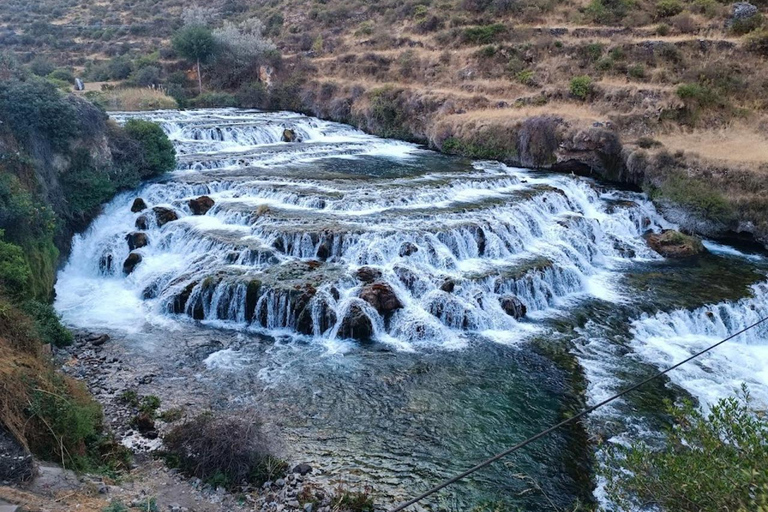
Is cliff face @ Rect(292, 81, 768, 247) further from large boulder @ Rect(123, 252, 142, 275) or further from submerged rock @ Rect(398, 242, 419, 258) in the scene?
large boulder @ Rect(123, 252, 142, 275)

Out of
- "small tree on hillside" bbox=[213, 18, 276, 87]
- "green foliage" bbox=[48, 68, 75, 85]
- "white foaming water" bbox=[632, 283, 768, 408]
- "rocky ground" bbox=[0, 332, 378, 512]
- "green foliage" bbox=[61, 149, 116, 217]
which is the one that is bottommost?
"white foaming water" bbox=[632, 283, 768, 408]

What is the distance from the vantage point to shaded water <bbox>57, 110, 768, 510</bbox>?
10180 mm

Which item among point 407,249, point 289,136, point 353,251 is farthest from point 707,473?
point 289,136

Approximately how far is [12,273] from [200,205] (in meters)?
7.96

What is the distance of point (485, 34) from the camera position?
35031 mm

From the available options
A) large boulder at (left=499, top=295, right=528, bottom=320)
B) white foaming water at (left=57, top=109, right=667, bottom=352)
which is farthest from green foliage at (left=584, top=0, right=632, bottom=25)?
large boulder at (left=499, top=295, right=528, bottom=320)

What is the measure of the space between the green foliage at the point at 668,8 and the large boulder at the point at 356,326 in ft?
100

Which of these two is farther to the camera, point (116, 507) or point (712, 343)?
point (712, 343)

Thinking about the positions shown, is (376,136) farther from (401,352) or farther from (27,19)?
(27,19)

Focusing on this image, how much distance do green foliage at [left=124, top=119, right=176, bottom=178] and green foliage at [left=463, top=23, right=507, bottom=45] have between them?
2189 cm

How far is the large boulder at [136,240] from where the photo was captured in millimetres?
17391

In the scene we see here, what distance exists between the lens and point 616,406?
11.0 meters

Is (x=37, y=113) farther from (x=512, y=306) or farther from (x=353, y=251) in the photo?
(x=512, y=306)

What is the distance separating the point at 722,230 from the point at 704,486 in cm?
1876
